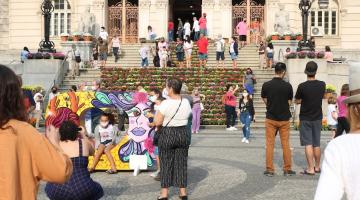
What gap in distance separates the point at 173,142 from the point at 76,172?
232 cm

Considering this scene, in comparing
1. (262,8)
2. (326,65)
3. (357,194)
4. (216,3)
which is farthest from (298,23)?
(357,194)

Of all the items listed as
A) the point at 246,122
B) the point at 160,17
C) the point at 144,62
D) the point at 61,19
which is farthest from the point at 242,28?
the point at 246,122

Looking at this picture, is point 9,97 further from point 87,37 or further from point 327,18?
point 327,18

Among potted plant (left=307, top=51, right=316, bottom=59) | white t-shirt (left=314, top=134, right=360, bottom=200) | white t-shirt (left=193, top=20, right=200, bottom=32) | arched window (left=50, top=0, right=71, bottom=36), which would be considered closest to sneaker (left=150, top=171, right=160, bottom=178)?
white t-shirt (left=314, top=134, right=360, bottom=200)

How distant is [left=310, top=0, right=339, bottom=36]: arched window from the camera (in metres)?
39.6

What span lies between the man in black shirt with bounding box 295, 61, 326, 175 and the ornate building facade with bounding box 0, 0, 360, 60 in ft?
86.2

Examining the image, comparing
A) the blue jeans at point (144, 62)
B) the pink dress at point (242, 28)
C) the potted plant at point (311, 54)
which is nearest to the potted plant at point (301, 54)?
the potted plant at point (311, 54)

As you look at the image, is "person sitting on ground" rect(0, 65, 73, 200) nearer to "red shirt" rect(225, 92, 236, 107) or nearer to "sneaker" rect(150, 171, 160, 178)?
"sneaker" rect(150, 171, 160, 178)

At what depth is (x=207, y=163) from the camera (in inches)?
514

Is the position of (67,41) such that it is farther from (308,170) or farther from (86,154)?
(86,154)

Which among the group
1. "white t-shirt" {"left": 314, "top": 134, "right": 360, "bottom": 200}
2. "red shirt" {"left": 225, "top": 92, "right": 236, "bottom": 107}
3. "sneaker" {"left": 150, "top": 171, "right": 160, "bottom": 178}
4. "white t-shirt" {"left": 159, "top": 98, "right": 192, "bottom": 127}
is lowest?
"sneaker" {"left": 150, "top": 171, "right": 160, "bottom": 178}

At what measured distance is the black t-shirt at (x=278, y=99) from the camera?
37.2 feet

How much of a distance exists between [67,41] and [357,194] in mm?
30120

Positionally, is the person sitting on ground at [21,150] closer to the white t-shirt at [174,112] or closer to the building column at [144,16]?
the white t-shirt at [174,112]
